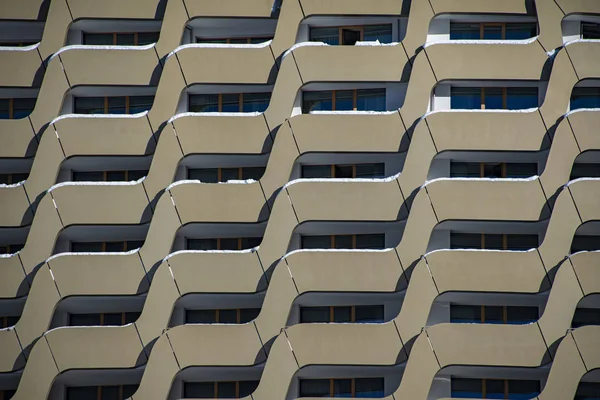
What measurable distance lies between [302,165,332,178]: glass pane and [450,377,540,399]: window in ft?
35.7

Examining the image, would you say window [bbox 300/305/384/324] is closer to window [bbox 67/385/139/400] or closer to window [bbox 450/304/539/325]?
window [bbox 450/304/539/325]

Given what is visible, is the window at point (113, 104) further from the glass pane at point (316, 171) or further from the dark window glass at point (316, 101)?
the glass pane at point (316, 171)

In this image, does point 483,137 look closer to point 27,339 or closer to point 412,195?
point 412,195

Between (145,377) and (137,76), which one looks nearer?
(145,377)

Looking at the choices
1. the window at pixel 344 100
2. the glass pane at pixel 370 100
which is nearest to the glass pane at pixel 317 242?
the window at pixel 344 100

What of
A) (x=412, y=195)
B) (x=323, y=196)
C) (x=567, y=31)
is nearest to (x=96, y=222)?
(x=323, y=196)

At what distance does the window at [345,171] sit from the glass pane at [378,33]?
5.90 meters

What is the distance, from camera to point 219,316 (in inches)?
2130

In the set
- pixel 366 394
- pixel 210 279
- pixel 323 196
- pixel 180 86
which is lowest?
pixel 366 394

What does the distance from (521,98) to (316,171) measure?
9.91 metres

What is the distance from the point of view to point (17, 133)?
181 ft

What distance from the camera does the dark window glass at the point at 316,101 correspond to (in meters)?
54.9

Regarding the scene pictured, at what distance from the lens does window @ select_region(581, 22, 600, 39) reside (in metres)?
54.7

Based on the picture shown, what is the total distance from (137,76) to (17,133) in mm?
6131
